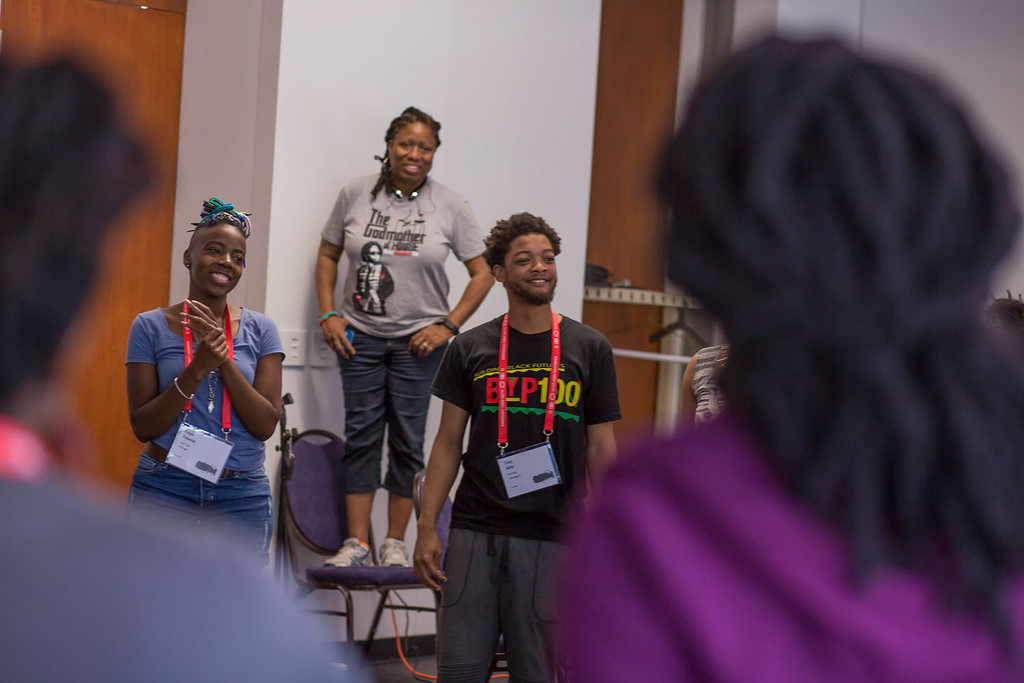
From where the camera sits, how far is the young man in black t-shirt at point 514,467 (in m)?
3.70

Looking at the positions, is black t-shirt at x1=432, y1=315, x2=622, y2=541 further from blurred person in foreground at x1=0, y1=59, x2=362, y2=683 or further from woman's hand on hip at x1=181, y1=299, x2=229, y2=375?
blurred person in foreground at x1=0, y1=59, x2=362, y2=683

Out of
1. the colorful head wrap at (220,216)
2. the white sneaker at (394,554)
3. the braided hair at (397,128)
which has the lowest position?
the white sneaker at (394,554)

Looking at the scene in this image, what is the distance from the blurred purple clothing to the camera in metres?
0.87

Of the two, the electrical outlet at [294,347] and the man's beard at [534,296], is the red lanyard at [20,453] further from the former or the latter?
the electrical outlet at [294,347]

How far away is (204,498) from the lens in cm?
366

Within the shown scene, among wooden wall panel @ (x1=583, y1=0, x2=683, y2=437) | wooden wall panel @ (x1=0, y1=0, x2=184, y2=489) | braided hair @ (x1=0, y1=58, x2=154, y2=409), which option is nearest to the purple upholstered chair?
wooden wall panel @ (x1=0, y1=0, x2=184, y2=489)

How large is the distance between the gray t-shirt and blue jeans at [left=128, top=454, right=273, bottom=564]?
1702 millimetres

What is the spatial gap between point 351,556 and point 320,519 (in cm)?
28

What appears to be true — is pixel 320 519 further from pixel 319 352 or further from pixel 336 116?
pixel 336 116

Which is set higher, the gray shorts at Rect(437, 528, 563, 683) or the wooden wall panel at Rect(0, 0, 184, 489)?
the wooden wall panel at Rect(0, 0, 184, 489)

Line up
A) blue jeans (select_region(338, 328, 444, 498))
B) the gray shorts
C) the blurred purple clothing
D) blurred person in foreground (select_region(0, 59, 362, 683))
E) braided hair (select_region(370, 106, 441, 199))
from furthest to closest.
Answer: braided hair (select_region(370, 106, 441, 199)), blue jeans (select_region(338, 328, 444, 498)), the gray shorts, the blurred purple clothing, blurred person in foreground (select_region(0, 59, 362, 683))

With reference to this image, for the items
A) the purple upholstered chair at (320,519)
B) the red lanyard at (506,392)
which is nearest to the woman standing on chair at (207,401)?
the red lanyard at (506,392)

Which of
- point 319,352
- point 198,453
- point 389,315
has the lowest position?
point 198,453

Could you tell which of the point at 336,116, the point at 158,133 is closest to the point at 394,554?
the point at 336,116
